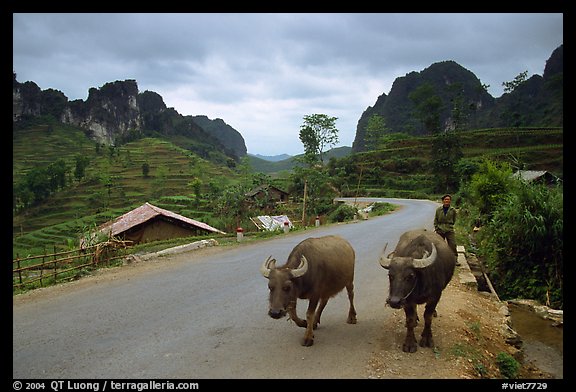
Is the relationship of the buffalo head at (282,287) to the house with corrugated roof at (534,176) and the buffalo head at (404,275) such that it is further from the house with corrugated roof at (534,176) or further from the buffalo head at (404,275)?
the house with corrugated roof at (534,176)

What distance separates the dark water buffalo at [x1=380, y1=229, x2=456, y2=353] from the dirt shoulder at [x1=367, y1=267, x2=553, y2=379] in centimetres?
27

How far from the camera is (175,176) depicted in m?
67.4

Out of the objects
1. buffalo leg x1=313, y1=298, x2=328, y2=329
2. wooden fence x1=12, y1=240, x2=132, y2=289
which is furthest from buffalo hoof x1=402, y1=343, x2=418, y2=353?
wooden fence x1=12, y1=240, x2=132, y2=289

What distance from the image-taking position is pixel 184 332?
5.87m

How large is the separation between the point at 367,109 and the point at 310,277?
15505 cm

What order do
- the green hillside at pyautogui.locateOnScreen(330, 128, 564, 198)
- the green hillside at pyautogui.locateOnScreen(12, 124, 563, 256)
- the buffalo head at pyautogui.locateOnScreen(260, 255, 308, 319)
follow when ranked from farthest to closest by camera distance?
the green hillside at pyautogui.locateOnScreen(330, 128, 564, 198), the green hillside at pyautogui.locateOnScreen(12, 124, 563, 256), the buffalo head at pyautogui.locateOnScreen(260, 255, 308, 319)

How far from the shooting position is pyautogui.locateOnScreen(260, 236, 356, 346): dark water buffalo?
4.67 m

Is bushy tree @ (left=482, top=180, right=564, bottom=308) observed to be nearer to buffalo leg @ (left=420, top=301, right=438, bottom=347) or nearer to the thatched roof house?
buffalo leg @ (left=420, top=301, right=438, bottom=347)

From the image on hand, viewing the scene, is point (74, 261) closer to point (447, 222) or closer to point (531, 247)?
point (447, 222)

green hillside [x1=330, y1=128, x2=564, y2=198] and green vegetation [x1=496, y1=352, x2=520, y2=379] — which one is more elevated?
green hillside [x1=330, y1=128, x2=564, y2=198]

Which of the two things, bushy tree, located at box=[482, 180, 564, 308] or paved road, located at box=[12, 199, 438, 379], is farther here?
bushy tree, located at box=[482, 180, 564, 308]

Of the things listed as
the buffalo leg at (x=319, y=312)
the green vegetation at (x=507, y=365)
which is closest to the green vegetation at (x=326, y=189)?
the green vegetation at (x=507, y=365)
